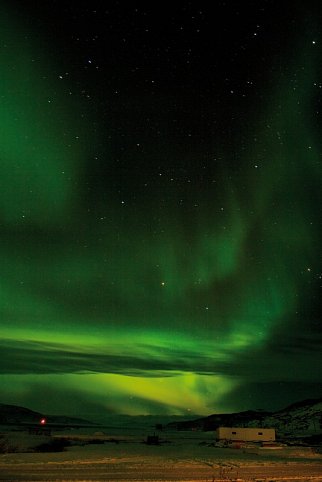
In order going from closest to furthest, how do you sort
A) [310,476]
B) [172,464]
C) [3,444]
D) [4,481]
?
[4,481] < [310,476] < [172,464] < [3,444]

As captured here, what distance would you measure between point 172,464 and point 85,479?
30.2 ft

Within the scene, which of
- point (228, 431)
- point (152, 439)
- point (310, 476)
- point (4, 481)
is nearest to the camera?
point (4, 481)

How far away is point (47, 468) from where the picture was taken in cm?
2498

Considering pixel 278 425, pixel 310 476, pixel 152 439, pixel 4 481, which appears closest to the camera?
pixel 4 481

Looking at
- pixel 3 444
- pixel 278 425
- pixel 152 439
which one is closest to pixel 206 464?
pixel 3 444

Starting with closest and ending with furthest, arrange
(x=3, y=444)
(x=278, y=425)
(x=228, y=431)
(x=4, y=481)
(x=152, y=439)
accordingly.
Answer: (x=4, y=481) → (x=3, y=444) → (x=152, y=439) → (x=228, y=431) → (x=278, y=425)

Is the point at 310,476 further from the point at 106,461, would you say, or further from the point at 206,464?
the point at 106,461

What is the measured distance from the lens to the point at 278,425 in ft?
461

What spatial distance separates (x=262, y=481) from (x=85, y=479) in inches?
275

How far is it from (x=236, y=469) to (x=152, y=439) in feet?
119

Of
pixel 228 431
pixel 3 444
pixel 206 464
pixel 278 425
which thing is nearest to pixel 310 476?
pixel 206 464

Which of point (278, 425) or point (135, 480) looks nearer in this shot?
point (135, 480)

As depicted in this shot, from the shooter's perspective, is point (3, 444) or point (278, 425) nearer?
point (3, 444)

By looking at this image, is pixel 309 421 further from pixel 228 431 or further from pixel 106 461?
pixel 106 461
